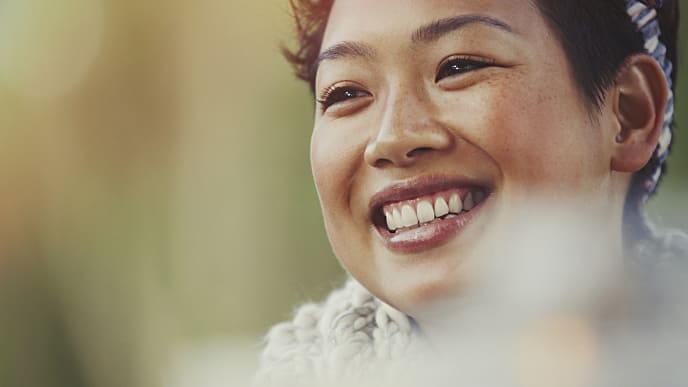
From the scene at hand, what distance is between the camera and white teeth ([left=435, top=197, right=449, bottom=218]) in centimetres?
64

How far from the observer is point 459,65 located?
0.62 m

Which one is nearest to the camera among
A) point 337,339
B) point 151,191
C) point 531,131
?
point 531,131

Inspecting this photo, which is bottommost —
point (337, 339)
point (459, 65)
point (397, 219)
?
point (337, 339)

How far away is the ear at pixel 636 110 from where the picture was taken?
65 centimetres

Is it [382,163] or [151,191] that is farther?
[151,191]

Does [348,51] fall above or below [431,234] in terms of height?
above

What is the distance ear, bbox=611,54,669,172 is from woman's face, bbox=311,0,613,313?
0.7 inches

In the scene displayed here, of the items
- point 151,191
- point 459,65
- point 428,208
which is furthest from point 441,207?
point 151,191

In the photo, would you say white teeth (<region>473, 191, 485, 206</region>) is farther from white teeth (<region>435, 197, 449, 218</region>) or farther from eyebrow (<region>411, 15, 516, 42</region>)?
eyebrow (<region>411, 15, 516, 42</region>)

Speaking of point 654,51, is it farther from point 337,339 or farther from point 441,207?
point 337,339

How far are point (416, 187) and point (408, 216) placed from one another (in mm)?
24

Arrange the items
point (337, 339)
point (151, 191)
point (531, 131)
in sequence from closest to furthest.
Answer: point (531, 131)
point (337, 339)
point (151, 191)

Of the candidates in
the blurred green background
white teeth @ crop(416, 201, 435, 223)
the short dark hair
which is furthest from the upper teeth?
the blurred green background

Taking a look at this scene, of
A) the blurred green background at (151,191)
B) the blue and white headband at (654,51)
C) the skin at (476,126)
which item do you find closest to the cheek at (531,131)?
the skin at (476,126)
